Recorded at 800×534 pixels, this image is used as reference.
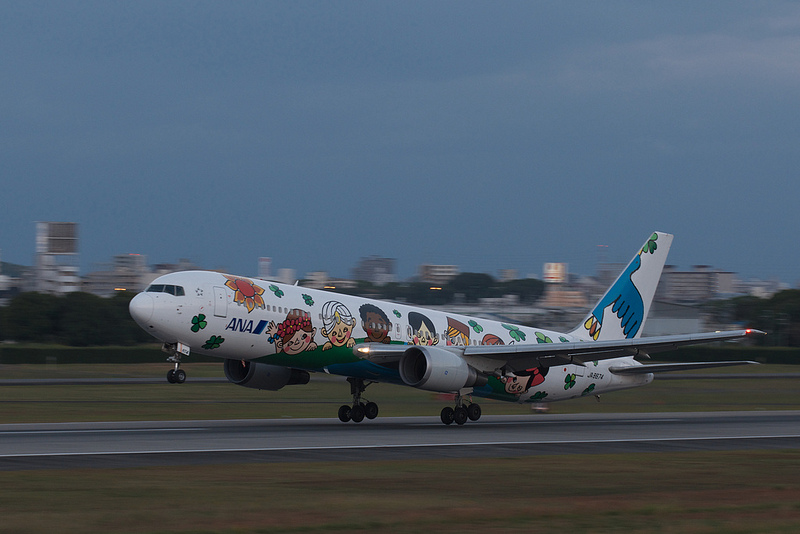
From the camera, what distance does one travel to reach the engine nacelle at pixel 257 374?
112ft

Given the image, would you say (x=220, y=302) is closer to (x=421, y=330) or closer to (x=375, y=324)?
(x=375, y=324)

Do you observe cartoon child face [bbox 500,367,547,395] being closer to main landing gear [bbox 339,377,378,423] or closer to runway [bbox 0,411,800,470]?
runway [bbox 0,411,800,470]

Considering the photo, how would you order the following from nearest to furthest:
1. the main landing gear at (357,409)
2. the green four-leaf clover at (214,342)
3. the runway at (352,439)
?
the runway at (352,439), the green four-leaf clover at (214,342), the main landing gear at (357,409)

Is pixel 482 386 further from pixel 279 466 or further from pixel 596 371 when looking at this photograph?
pixel 279 466

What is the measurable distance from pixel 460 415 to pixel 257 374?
24.3 ft

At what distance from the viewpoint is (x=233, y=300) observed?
99.5ft

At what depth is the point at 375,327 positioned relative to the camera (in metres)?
A: 33.4

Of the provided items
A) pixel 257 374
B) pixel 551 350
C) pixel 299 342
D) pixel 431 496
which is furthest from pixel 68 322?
pixel 431 496

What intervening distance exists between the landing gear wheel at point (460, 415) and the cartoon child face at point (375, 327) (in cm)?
374

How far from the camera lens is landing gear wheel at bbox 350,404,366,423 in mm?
35312

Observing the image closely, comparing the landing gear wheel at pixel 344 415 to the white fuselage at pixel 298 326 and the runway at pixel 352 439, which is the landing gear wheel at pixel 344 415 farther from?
the white fuselage at pixel 298 326

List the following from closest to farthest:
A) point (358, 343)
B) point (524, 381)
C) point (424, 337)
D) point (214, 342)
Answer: point (214, 342) < point (358, 343) < point (424, 337) < point (524, 381)

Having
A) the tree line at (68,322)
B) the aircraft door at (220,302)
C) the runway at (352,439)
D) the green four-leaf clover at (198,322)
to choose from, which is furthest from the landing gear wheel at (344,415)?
the tree line at (68,322)

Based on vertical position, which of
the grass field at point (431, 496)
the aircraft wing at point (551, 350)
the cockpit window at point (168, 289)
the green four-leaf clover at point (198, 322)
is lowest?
the grass field at point (431, 496)
